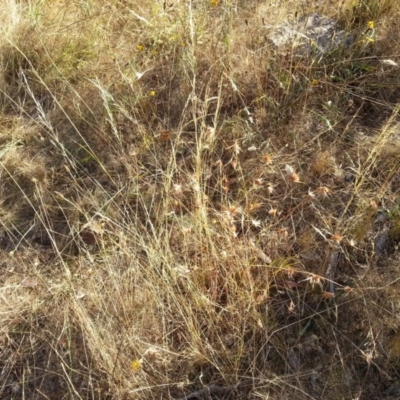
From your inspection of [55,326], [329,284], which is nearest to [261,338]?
[329,284]

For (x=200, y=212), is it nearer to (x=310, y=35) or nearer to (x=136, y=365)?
(x=136, y=365)

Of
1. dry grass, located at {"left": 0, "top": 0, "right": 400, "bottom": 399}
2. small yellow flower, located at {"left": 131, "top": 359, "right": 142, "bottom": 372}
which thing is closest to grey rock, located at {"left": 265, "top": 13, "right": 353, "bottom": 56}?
dry grass, located at {"left": 0, "top": 0, "right": 400, "bottom": 399}

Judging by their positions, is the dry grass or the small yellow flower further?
the dry grass

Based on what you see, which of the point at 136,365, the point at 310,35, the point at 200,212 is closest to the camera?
the point at 136,365

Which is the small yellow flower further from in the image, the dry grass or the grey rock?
Result: the grey rock

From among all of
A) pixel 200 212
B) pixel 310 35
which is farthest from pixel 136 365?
pixel 310 35

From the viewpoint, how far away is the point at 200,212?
201cm

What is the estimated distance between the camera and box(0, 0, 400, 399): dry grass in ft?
6.31

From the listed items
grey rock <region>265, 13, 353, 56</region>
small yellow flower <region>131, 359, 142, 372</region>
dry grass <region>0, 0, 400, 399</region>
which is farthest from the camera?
grey rock <region>265, 13, 353, 56</region>

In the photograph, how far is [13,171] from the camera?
2.59 m

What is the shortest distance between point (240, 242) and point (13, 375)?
3.37ft

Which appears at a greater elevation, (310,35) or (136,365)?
(310,35)

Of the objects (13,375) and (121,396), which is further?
(13,375)

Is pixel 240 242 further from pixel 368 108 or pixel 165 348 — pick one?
pixel 368 108
